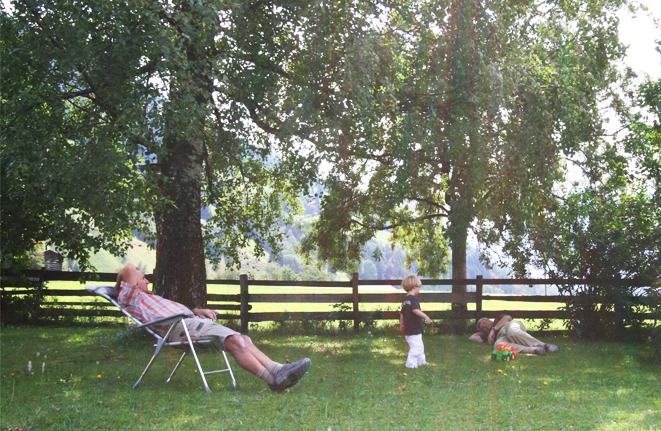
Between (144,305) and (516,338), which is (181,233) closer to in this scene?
(144,305)

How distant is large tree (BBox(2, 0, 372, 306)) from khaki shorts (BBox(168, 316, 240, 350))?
2029 mm

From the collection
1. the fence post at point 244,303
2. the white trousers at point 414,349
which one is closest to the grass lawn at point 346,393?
the white trousers at point 414,349

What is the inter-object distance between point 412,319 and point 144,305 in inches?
137

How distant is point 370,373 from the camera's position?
273 inches

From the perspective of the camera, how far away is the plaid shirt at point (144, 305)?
576cm

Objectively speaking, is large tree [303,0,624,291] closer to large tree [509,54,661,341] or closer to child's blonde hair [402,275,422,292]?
large tree [509,54,661,341]

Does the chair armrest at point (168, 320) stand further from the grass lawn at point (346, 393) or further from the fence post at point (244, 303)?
the fence post at point (244, 303)

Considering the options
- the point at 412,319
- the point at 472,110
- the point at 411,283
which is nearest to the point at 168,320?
the point at 412,319

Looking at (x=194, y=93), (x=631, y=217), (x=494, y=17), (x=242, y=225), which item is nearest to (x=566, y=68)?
(x=494, y=17)

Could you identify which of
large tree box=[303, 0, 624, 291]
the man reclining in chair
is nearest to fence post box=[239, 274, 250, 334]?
large tree box=[303, 0, 624, 291]

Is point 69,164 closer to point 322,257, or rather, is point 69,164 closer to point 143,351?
point 143,351

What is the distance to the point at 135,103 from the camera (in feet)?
23.4

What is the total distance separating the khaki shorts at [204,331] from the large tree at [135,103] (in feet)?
6.66

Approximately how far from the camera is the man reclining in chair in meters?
5.24
